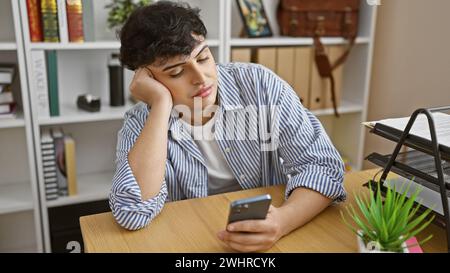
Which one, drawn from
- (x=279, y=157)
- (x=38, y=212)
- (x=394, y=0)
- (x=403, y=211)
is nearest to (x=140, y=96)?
(x=279, y=157)

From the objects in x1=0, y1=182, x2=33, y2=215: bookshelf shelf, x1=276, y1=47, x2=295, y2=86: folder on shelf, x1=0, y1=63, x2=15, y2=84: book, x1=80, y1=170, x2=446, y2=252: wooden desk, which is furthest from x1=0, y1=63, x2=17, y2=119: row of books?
x1=276, y1=47, x2=295, y2=86: folder on shelf

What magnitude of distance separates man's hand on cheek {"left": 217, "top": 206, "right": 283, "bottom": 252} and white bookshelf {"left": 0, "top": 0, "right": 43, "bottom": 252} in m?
1.29

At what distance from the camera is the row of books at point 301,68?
2.16m

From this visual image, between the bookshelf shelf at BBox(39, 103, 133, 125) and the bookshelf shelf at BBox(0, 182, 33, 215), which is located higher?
the bookshelf shelf at BBox(39, 103, 133, 125)

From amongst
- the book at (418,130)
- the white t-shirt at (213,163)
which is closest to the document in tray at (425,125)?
the book at (418,130)

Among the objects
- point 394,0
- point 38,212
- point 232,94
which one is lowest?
point 38,212

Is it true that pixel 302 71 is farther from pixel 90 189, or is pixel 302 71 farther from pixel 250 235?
pixel 250 235

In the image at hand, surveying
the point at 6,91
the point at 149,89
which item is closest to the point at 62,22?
the point at 6,91

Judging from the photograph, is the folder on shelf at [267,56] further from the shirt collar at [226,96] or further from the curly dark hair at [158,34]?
the curly dark hair at [158,34]

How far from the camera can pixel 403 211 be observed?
77cm

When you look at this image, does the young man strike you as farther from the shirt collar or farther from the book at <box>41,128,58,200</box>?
the book at <box>41,128,58,200</box>

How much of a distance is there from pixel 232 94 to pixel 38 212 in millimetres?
1146

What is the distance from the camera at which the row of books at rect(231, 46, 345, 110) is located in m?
2.16
